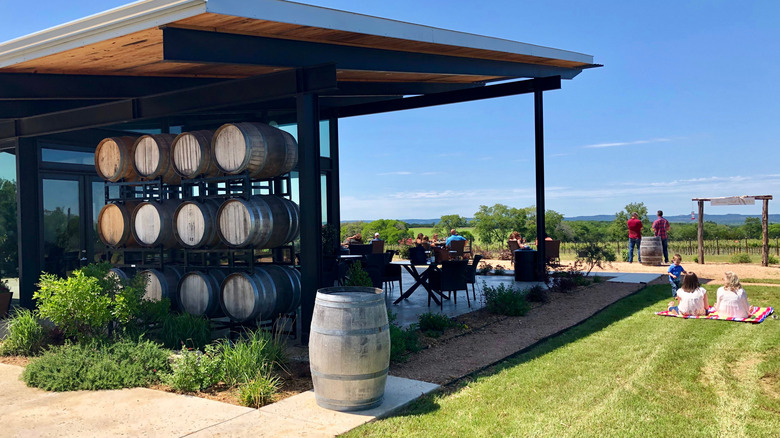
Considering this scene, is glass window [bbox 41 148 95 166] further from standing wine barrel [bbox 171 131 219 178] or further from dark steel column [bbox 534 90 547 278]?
dark steel column [bbox 534 90 547 278]

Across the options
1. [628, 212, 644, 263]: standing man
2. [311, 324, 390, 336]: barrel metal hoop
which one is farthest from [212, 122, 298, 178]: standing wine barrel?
[628, 212, 644, 263]: standing man

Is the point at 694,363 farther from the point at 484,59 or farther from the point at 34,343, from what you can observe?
the point at 34,343

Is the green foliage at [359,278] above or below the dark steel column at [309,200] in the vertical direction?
below

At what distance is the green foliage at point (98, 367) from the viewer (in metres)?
4.98

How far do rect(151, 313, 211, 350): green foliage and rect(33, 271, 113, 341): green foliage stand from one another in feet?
1.82

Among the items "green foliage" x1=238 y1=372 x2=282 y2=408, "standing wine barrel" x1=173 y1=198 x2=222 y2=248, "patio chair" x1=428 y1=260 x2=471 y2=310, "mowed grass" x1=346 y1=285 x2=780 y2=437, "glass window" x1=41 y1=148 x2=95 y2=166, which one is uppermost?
"glass window" x1=41 y1=148 x2=95 y2=166

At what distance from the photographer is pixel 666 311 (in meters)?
8.19

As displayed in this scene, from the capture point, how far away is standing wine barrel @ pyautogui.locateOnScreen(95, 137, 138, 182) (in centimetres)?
788

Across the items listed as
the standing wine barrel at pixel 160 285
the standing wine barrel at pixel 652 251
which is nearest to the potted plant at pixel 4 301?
the standing wine barrel at pixel 160 285

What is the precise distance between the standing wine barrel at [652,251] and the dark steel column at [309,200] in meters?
11.8

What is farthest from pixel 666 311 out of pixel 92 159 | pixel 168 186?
pixel 92 159

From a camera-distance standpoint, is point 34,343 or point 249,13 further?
point 34,343

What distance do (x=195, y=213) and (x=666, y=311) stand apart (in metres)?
6.29

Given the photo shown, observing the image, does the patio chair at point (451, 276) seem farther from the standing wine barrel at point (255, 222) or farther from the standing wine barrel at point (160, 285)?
the standing wine barrel at point (160, 285)
